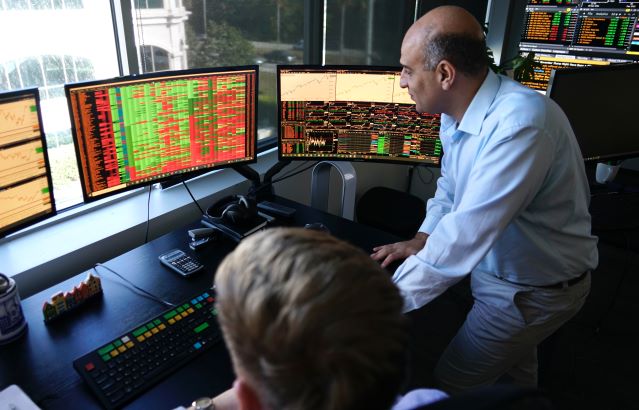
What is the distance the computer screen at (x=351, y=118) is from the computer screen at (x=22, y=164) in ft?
→ 2.67

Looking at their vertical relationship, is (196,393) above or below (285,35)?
below

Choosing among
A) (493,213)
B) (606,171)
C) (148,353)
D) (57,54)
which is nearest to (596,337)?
(606,171)

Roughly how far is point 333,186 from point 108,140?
1.58m

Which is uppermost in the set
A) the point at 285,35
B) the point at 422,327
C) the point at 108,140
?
the point at 285,35

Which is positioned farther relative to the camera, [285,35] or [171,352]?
[285,35]

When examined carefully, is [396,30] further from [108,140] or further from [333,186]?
[108,140]

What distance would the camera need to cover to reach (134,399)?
94 cm

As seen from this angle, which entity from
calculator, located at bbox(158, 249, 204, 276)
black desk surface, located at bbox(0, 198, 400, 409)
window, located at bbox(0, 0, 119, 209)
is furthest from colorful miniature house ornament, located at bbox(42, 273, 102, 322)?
window, located at bbox(0, 0, 119, 209)

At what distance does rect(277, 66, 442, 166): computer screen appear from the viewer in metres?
1.72

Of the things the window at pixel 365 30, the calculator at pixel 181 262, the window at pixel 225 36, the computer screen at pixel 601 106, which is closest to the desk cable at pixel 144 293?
the calculator at pixel 181 262

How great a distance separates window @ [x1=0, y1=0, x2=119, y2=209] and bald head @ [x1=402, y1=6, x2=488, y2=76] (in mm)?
1091

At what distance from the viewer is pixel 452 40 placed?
4.14 feet

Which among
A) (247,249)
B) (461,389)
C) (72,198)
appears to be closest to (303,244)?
(247,249)

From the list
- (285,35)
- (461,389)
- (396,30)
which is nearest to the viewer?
(461,389)
